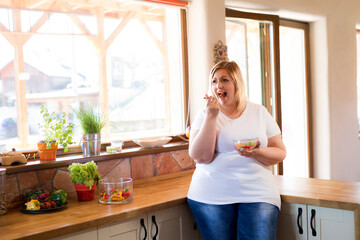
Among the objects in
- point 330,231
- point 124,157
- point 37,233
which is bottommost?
point 330,231

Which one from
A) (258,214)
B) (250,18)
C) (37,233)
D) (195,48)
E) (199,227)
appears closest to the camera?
(37,233)

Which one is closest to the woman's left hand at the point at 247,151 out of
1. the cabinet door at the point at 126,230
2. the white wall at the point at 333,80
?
the cabinet door at the point at 126,230

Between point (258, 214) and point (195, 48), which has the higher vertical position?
point (195, 48)

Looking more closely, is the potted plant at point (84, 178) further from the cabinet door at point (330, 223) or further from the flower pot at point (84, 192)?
the cabinet door at point (330, 223)

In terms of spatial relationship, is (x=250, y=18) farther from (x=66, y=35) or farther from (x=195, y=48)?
(x=66, y=35)

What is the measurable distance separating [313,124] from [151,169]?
2.38m

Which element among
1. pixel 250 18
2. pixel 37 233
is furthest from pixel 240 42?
pixel 37 233

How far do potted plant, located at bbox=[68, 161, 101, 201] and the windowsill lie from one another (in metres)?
0.11

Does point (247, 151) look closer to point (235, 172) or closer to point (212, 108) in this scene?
point (235, 172)

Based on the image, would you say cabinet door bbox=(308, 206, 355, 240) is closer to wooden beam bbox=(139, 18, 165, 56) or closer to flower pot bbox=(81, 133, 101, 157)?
flower pot bbox=(81, 133, 101, 157)

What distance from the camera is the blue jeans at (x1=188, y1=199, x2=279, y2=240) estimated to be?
2.27 metres

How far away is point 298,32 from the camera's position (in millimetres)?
4582

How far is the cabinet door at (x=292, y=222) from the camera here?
8.05 feet

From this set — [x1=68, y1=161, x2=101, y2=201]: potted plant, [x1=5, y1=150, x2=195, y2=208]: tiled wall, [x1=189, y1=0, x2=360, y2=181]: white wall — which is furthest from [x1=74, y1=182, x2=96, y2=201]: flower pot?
[x1=189, y1=0, x2=360, y2=181]: white wall
